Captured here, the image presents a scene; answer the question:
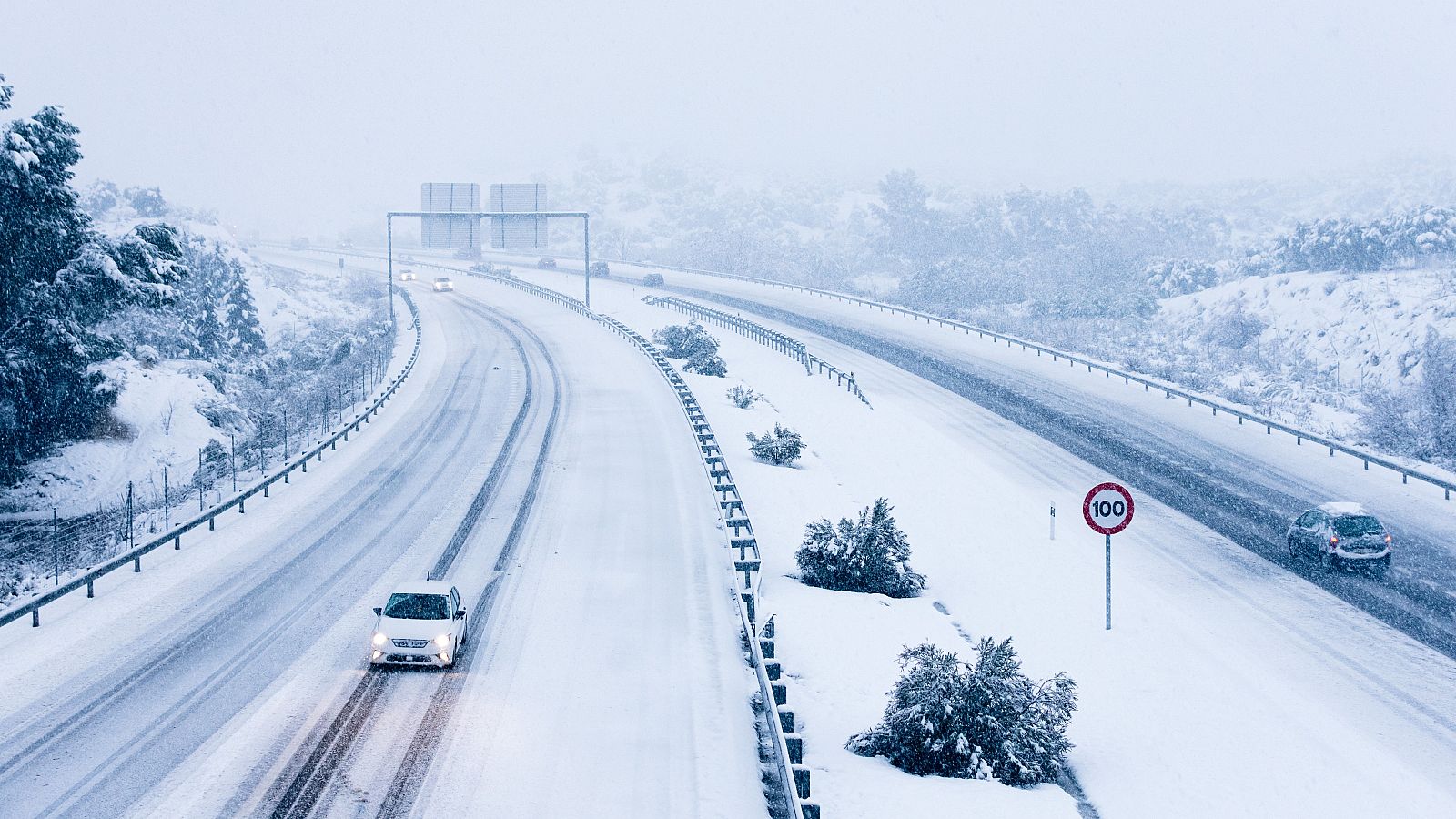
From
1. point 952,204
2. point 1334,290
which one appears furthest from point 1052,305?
point 952,204

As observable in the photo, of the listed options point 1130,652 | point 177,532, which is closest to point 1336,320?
point 1130,652

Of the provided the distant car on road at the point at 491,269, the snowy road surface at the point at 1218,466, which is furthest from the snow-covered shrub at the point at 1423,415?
the distant car on road at the point at 491,269

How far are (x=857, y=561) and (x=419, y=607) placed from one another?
8.78 metres

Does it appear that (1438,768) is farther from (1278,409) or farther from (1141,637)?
(1278,409)

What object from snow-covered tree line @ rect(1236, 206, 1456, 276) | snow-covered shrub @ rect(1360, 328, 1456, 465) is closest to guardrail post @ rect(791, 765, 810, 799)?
snow-covered shrub @ rect(1360, 328, 1456, 465)

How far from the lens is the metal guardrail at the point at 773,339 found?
157ft

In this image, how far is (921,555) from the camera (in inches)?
999

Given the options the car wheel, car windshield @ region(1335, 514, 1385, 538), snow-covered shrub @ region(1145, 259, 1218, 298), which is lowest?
the car wheel

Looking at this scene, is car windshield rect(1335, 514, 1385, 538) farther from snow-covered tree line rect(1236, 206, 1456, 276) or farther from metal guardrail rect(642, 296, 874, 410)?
snow-covered tree line rect(1236, 206, 1456, 276)

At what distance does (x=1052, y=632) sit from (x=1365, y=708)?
503cm

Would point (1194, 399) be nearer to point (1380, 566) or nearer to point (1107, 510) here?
point (1380, 566)

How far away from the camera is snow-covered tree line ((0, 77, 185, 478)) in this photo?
36875 mm

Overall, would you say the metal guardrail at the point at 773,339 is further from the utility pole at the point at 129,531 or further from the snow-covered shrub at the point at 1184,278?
the snow-covered shrub at the point at 1184,278

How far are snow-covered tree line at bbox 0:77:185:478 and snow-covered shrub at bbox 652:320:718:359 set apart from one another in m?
24.6
